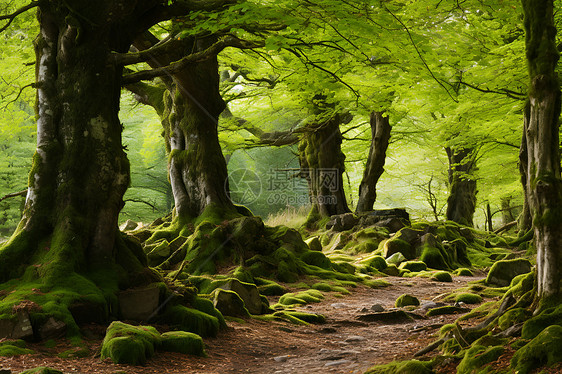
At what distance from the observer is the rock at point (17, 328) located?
15.5 feet

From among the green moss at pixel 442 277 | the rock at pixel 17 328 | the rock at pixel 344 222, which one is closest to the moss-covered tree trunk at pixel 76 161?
the rock at pixel 17 328

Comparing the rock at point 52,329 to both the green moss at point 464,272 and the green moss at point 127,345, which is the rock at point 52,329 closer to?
the green moss at point 127,345

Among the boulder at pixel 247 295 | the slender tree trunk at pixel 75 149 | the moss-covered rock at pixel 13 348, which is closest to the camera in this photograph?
the moss-covered rock at pixel 13 348

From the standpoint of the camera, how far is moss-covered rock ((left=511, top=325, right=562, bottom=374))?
3.25m

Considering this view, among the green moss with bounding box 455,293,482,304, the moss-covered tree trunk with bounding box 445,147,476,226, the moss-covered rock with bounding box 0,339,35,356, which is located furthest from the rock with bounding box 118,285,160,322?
the moss-covered tree trunk with bounding box 445,147,476,226

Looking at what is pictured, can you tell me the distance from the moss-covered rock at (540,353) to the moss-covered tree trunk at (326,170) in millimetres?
14826

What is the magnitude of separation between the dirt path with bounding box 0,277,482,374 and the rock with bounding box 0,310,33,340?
165 mm

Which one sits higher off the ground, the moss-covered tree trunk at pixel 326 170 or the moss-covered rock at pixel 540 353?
the moss-covered tree trunk at pixel 326 170

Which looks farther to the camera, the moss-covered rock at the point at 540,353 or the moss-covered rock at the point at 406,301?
the moss-covered rock at the point at 406,301

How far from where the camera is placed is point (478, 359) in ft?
12.0

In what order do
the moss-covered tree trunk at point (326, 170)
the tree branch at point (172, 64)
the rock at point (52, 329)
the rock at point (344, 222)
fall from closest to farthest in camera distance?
the rock at point (52, 329) < the tree branch at point (172, 64) < the rock at point (344, 222) < the moss-covered tree trunk at point (326, 170)

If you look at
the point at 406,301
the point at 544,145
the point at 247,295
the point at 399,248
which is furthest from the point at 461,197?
the point at 544,145

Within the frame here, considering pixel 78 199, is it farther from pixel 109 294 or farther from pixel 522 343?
pixel 522 343

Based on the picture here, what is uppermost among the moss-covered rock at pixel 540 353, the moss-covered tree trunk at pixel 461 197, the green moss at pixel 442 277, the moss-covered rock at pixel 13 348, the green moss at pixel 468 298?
the moss-covered tree trunk at pixel 461 197
